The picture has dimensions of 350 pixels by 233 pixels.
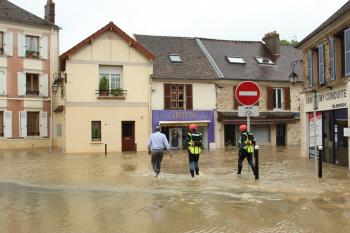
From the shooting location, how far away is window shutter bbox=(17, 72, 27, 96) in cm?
3259

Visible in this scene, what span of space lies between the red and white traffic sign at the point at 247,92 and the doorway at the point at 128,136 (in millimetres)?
18362

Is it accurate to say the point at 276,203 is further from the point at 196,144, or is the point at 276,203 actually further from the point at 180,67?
the point at 180,67

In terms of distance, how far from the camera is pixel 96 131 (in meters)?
29.6

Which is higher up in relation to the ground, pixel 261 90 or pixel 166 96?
pixel 261 90

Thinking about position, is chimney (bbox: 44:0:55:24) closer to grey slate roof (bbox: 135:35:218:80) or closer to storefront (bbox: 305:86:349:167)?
grey slate roof (bbox: 135:35:218:80)

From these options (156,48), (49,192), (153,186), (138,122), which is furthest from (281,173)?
(156,48)

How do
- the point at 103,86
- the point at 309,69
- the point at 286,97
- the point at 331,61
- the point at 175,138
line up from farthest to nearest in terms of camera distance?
the point at 286,97
the point at 175,138
the point at 103,86
the point at 309,69
the point at 331,61

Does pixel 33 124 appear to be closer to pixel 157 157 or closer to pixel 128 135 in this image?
pixel 128 135

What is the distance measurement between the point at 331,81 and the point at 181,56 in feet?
58.1

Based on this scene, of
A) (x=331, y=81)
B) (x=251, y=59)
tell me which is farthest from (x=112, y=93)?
(x=331, y=81)

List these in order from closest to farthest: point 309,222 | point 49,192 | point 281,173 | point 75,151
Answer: point 309,222 → point 49,192 → point 281,173 → point 75,151

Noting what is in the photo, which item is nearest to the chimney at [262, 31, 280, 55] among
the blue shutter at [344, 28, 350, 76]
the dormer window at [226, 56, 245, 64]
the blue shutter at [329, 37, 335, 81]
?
the dormer window at [226, 56, 245, 64]

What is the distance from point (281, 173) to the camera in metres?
15.2

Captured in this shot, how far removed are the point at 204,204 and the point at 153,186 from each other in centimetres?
300
